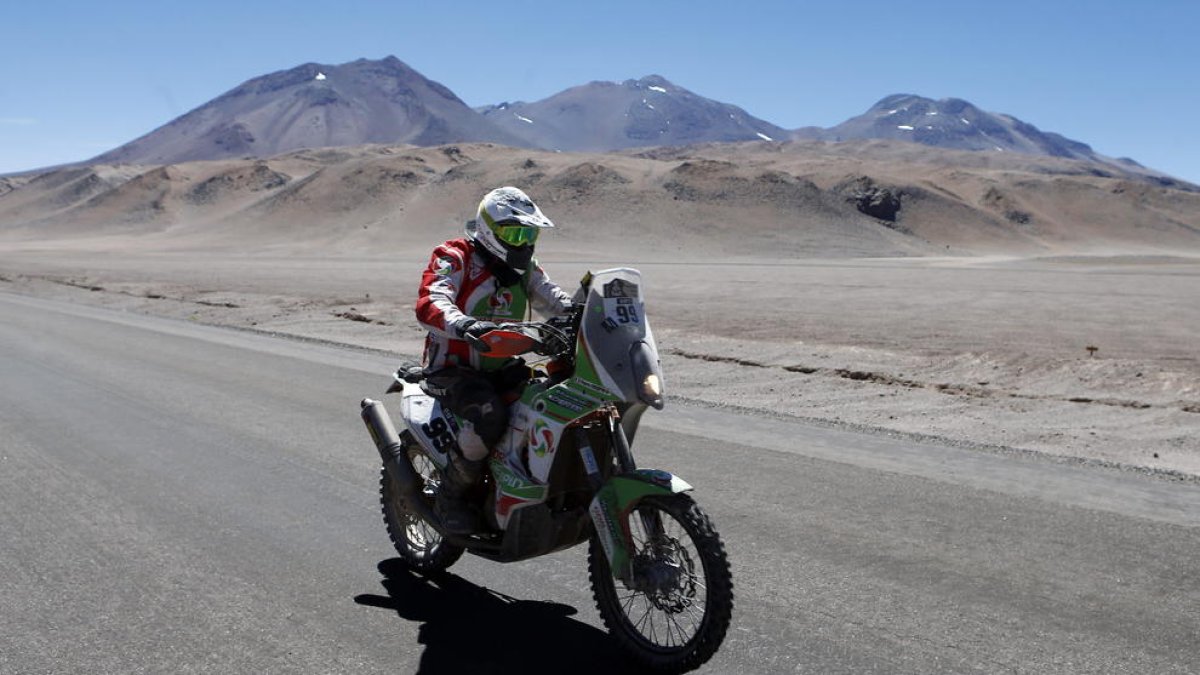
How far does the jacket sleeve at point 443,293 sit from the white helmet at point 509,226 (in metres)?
0.16

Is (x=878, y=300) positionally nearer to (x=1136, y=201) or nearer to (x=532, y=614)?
(x=532, y=614)

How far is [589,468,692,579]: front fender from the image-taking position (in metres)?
4.80

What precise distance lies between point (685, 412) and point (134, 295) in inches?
1147

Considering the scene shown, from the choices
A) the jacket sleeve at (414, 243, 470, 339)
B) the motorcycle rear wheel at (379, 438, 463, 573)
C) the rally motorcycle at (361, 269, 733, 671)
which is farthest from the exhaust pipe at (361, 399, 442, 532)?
the jacket sleeve at (414, 243, 470, 339)

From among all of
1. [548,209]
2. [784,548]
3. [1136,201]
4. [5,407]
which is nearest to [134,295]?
[5,407]

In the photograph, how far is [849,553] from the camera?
21.6 ft

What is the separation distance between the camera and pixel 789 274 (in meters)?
49.1

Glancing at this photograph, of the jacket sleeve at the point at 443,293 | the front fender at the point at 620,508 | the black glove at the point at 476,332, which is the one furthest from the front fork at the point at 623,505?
the jacket sleeve at the point at 443,293

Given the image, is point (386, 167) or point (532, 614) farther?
point (386, 167)

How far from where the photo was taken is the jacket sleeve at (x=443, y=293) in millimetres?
5254

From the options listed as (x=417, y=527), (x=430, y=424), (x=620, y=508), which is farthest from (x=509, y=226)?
(x=417, y=527)

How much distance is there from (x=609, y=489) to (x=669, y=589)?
48 cm

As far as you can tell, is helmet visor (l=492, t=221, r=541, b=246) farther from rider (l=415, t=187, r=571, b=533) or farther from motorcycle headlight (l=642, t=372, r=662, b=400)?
motorcycle headlight (l=642, t=372, r=662, b=400)

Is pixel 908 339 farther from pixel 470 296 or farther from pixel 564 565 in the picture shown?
pixel 470 296
